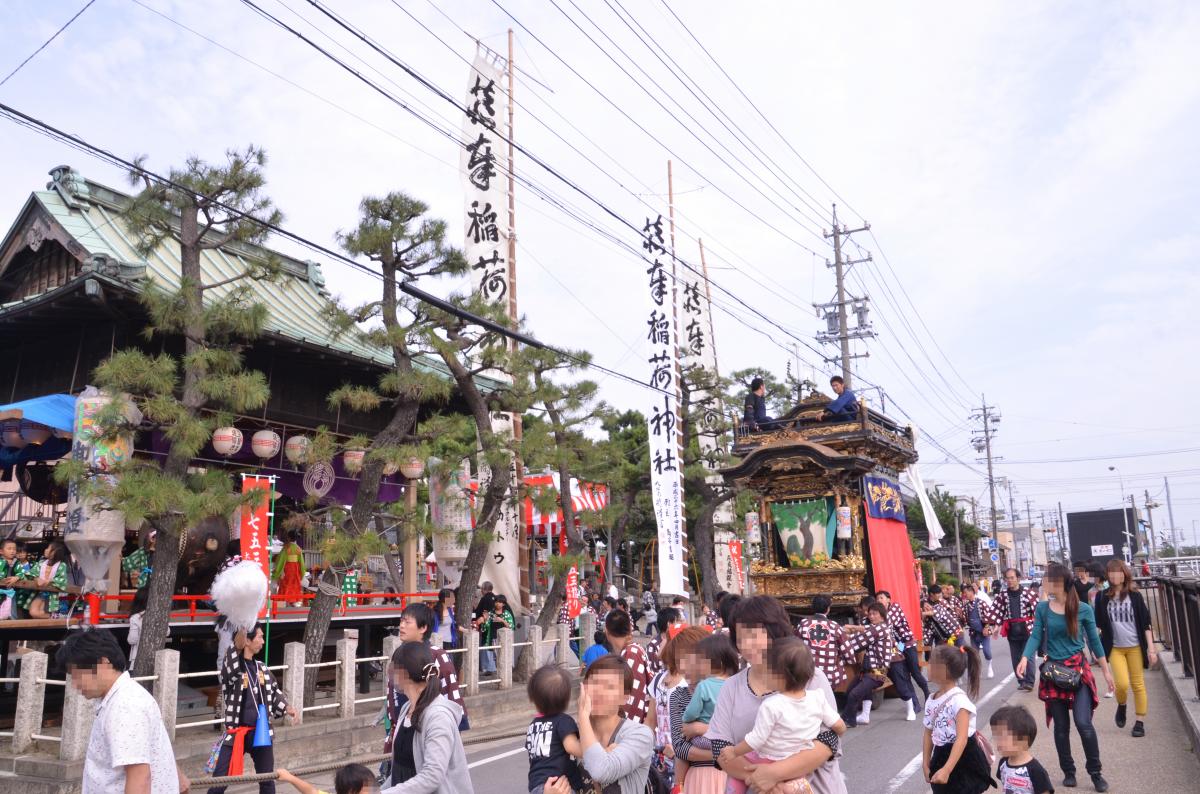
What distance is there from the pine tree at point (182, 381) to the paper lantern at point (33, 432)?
8.55 feet

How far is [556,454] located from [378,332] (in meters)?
3.92

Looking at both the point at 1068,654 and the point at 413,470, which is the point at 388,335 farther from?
the point at 1068,654

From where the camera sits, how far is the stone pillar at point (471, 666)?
12867 millimetres

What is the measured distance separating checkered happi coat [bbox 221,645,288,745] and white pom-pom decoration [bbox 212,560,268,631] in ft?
0.82

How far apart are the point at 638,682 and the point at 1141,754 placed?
544 centimetres

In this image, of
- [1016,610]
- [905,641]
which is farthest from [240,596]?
[1016,610]

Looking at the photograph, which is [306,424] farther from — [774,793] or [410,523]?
[774,793]

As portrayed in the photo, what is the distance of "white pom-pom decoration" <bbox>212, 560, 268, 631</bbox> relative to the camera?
6.97 m

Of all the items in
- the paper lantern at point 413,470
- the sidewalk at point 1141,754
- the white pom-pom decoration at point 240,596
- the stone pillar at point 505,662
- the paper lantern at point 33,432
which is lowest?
the sidewalk at point 1141,754

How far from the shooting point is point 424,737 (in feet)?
13.2

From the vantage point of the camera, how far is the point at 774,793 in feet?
12.3

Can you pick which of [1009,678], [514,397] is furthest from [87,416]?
[1009,678]

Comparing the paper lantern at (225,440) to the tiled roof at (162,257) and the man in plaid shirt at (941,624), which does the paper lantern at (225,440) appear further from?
the man in plaid shirt at (941,624)

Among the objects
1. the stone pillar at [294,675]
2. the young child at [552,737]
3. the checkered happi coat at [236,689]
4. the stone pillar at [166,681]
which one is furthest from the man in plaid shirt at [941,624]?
the young child at [552,737]
